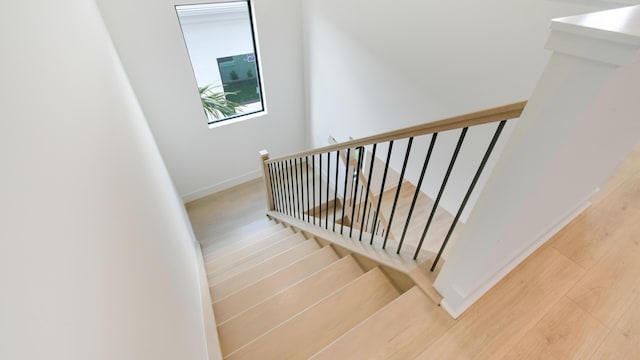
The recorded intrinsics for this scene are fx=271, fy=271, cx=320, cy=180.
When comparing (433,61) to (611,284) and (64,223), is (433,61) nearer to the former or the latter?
(611,284)

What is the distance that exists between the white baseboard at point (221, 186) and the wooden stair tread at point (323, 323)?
12.0 feet

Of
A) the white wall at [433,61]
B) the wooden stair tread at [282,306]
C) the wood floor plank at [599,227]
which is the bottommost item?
the wooden stair tread at [282,306]

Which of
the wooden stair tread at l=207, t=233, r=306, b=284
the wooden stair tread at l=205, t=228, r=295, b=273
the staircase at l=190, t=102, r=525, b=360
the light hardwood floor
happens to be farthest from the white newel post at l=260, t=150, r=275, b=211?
the light hardwood floor

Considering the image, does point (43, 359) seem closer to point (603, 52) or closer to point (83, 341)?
point (83, 341)

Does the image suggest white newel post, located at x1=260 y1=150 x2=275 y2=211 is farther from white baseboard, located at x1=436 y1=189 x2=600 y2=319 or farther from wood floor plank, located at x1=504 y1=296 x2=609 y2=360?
wood floor plank, located at x1=504 y1=296 x2=609 y2=360

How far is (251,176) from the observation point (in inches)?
198

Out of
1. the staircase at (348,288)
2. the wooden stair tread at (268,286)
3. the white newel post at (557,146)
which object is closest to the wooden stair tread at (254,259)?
the staircase at (348,288)

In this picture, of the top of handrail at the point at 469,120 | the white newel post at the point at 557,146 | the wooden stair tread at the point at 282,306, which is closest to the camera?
the white newel post at the point at 557,146

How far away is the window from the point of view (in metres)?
3.68

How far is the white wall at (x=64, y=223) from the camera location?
0.38 meters

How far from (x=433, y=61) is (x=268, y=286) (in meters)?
2.23

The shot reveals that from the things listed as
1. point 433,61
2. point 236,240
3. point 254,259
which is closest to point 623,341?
point 433,61

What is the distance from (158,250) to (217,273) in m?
1.55

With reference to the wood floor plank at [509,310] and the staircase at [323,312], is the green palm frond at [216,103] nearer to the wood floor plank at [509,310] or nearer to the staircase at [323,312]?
the staircase at [323,312]
